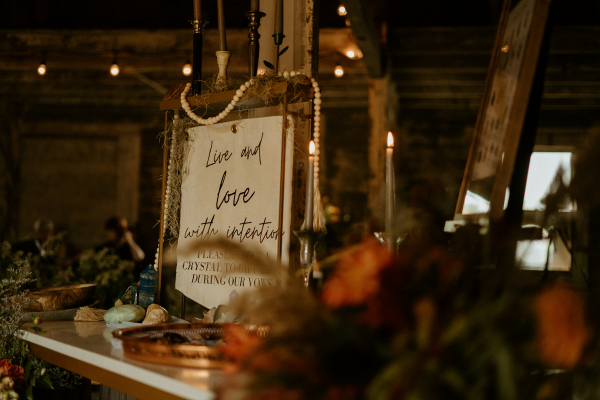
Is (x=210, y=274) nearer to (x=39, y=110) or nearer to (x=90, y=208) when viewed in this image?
(x=90, y=208)

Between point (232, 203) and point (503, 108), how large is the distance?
0.73 metres

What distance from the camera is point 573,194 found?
1.71ft

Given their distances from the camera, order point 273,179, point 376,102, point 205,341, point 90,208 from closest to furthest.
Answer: point 205,341, point 273,179, point 376,102, point 90,208

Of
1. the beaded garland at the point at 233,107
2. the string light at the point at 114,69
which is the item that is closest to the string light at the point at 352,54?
the string light at the point at 114,69

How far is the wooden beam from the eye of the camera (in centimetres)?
304

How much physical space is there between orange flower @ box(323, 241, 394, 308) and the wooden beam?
2.58m

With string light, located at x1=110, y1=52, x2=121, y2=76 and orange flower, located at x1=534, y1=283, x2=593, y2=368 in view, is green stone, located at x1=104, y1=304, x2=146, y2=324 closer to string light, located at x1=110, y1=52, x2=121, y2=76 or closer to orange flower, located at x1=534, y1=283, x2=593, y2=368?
orange flower, located at x1=534, y1=283, x2=593, y2=368

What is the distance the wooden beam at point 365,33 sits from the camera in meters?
3.04

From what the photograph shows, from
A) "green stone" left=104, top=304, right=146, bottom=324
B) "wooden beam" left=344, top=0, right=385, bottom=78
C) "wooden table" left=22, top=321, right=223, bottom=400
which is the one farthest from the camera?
"wooden beam" left=344, top=0, right=385, bottom=78

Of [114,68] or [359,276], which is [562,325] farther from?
[114,68]

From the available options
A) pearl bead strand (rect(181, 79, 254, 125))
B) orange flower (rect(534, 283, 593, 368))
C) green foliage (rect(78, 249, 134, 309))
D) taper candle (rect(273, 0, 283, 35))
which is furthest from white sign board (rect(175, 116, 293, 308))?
green foliage (rect(78, 249, 134, 309))

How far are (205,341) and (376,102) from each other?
13.3 ft

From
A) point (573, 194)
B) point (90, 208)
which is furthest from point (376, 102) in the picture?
point (90, 208)

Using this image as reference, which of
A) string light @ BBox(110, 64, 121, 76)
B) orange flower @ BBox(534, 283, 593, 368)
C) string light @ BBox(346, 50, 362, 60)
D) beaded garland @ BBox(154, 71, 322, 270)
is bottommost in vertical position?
orange flower @ BBox(534, 283, 593, 368)
